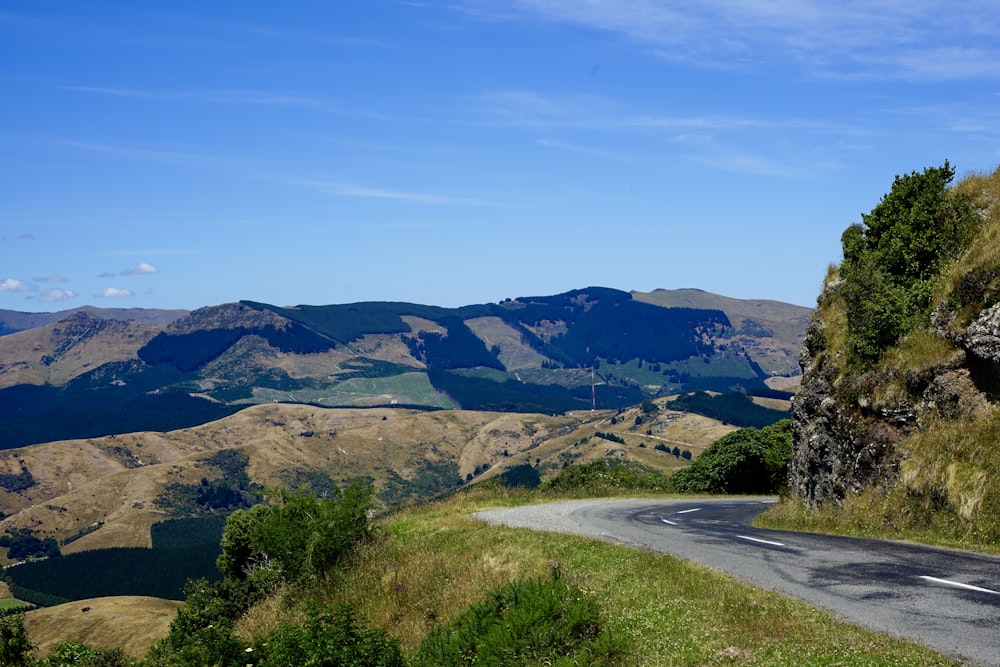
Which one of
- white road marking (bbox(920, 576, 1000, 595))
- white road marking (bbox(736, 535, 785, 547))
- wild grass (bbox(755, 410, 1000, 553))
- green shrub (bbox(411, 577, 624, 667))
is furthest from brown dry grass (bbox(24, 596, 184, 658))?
white road marking (bbox(920, 576, 1000, 595))

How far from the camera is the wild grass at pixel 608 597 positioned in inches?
435

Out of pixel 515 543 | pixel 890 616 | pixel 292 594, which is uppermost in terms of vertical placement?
pixel 890 616

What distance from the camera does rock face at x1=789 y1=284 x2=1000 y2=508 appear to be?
21188 millimetres

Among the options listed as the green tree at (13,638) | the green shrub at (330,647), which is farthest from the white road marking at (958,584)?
the green tree at (13,638)

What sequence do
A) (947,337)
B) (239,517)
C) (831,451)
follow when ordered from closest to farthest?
1. (947,337)
2. (831,451)
3. (239,517)

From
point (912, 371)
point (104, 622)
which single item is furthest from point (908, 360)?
point (104, 622)

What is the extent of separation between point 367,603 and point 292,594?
3.36 m

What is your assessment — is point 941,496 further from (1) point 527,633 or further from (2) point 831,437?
(1) point 527,633

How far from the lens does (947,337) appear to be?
2284 cm

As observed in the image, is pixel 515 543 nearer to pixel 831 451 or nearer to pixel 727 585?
pixel 727 585

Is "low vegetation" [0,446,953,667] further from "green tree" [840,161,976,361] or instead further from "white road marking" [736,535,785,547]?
"green tree" [840,161,976,361]

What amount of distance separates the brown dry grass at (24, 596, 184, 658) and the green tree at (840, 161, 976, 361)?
276 ft

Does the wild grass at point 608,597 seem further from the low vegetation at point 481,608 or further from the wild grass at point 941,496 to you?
the wild grass at point 941,496

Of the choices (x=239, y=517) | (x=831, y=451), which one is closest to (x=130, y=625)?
(x=239, y=517)
